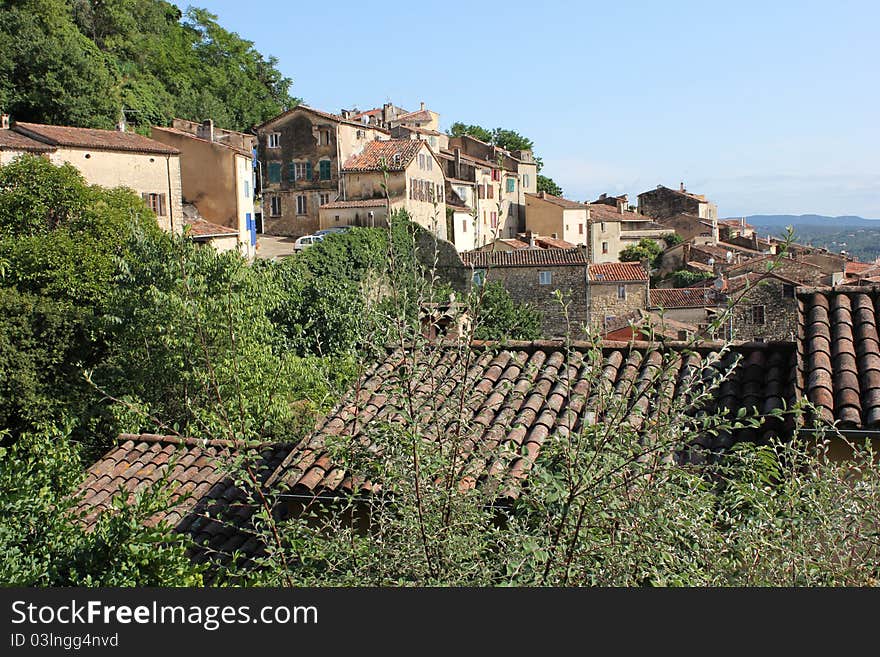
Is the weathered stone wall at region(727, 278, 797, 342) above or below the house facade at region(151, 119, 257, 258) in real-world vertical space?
below

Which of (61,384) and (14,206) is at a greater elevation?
(14,206)

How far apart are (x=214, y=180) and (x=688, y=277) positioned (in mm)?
30905

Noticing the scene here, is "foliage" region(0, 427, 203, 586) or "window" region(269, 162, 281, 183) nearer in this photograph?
"foliage" region(0, 427, 203, 586)

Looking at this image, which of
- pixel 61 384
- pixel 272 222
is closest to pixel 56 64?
pixel 272 222

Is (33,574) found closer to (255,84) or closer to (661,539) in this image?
(661,539)

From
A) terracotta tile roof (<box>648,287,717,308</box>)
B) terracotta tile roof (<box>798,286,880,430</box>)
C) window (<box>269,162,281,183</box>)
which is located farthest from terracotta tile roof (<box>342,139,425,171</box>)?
terracotta tile roof (<box>798,286,880,430</box>)

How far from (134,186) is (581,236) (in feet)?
127

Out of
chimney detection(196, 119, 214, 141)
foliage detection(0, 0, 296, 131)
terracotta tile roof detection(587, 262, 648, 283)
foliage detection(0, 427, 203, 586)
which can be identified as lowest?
foliage detection(0, 427, 203, 586)

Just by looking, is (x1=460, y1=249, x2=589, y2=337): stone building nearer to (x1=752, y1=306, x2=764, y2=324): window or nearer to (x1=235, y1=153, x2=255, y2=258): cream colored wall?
(x1=752, y1=306, x2=764, y2=324): window

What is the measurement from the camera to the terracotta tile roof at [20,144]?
2747 centimetres

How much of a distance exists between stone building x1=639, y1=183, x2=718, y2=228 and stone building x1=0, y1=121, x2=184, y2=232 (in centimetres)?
5251

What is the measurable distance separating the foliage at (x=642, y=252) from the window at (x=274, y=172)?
1077 inches

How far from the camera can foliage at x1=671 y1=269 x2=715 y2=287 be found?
53688mm

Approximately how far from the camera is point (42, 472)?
6750 millimetres
